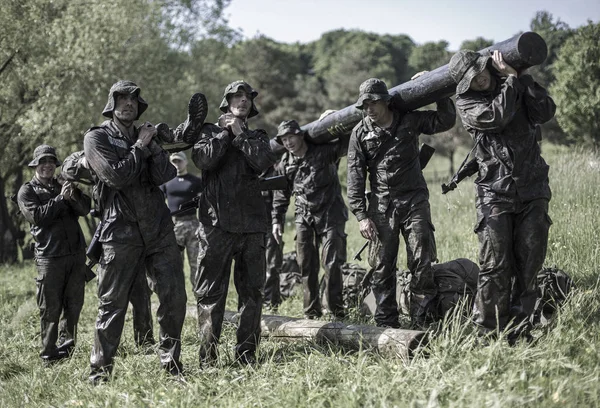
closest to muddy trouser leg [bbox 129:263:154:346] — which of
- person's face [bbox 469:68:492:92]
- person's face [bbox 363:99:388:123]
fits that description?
person's face [bbox 363:99:388:123]

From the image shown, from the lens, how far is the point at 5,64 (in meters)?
15.7

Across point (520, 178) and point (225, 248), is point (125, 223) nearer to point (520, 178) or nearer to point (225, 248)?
point (225, 248)

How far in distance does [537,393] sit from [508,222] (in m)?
1.76

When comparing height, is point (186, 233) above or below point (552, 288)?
above

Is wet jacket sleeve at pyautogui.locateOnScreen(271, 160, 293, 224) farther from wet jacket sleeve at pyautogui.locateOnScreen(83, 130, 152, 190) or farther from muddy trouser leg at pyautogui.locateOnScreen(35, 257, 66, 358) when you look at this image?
wet jacket sleeve at pyautogui.locateOnScreen(83, 130, 152, 190)

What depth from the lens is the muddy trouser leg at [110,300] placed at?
5285 millimetres

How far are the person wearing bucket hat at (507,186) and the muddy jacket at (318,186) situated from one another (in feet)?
8.85

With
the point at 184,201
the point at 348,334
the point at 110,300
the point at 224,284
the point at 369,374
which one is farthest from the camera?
the point at 184,201

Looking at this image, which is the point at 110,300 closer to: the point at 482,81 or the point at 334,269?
the point at 334,269

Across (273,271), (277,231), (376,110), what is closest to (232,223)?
(376,110)

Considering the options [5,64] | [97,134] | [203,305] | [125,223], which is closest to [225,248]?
[203,305]

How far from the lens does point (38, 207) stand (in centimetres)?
688

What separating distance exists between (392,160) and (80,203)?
351 cm

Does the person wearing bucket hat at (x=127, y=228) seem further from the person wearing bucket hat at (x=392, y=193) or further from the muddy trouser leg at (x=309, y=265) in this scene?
the muddy trouser leg at (x=309, y=265)
